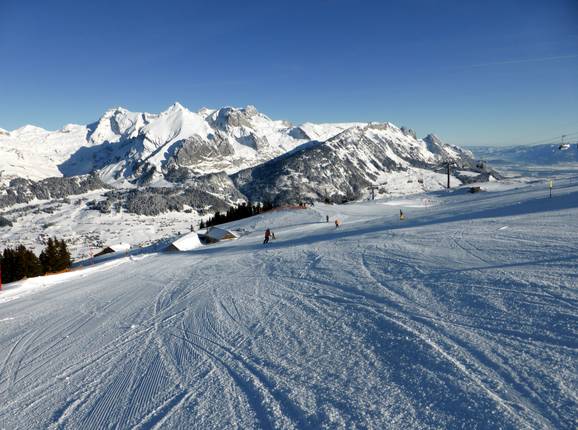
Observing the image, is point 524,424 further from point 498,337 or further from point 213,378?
point 213,378

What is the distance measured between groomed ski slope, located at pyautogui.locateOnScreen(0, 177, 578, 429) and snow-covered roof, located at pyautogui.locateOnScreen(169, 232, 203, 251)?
2868cm

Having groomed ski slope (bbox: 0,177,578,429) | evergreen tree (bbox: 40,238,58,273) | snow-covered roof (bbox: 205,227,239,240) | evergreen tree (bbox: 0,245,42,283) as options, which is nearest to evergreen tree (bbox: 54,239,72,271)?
evergreen tree (bbox: 40,238,58,273)

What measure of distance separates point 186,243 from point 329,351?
1592 inches

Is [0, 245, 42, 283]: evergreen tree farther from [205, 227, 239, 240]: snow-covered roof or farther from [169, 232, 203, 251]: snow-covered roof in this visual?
[205, 227, 239, 240]: snow-covered roof

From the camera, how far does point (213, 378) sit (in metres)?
6.51

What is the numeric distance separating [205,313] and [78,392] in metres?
4.18

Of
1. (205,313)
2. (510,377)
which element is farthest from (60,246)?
(510,377)

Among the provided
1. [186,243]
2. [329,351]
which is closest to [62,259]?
[186,243]

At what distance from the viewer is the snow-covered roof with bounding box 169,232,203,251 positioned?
42513 millimetres

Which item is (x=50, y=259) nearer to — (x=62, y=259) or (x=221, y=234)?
(x=62, y=259)

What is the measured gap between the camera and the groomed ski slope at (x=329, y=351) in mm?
5133

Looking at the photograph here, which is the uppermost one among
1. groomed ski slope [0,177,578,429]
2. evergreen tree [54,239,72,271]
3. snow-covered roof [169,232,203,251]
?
groomed ski slope [0,177,578,429]

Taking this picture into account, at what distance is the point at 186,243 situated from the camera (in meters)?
44.7

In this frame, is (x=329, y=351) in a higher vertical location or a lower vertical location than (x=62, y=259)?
higher
